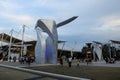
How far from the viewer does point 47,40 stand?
4744cm

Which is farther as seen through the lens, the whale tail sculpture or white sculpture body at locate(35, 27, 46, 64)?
white sculpture body at locate(35, 27, 46, 64)

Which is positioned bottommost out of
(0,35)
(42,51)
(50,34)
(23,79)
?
(23,79)

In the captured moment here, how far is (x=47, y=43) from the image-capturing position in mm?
47406

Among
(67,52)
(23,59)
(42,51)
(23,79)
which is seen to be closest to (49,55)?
(42,51)

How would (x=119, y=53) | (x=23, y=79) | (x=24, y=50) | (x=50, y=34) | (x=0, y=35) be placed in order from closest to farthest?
(x=23, y=79) < (x=50, y=34) < (x=24, y=50) < (x=0, y=35) < (x=119, y=53)

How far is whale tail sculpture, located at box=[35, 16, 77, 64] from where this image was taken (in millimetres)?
45531

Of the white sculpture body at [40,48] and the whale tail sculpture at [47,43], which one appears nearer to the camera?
the whale tail sculpture at [47,43]

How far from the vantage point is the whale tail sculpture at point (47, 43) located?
4553cm

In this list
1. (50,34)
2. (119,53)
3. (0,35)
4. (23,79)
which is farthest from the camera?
(119,53)

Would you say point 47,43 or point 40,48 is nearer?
point 40,48

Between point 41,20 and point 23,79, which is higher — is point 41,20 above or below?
above

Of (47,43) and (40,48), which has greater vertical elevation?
(47,43)

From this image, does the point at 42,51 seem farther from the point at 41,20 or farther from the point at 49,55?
the point at 41,20

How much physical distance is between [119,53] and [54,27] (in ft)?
264
